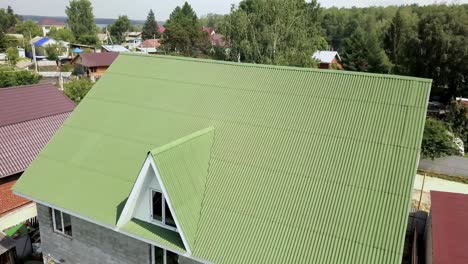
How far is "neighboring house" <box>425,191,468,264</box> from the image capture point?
14797mm

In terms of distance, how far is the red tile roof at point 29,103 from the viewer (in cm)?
2602

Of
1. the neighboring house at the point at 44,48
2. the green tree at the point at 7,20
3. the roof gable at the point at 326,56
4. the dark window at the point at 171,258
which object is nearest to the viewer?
the dark window at the point at 171,258

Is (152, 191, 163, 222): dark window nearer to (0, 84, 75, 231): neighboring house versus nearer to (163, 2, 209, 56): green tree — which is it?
(0, 84, 75, 231): neighboring house

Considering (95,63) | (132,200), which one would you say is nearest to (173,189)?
(132,200)

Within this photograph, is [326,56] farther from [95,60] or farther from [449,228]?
[449,228]

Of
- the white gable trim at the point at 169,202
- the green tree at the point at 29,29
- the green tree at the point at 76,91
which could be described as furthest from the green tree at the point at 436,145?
the green tree at the point at 29,29

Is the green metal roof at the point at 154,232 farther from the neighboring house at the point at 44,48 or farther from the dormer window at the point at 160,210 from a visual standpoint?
the neighboring house at the point at 44,48

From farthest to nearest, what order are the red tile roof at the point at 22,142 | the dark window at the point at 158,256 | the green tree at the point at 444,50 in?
the green tree at the point at 444,50 → the red tile roof at the point at 22,142 → the dark window at the point at 158,256

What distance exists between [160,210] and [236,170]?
9.98 feet

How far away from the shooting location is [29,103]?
27.7 metres

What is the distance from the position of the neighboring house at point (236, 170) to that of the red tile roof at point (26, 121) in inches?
371

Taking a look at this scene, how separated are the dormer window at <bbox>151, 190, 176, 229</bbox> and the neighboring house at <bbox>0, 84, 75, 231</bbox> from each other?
13866 millimetres

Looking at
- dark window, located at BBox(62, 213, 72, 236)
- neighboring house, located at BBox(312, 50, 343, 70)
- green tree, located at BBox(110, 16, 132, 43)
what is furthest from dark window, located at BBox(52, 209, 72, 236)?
green tree, located at BBox(110, 16, 132, 43)

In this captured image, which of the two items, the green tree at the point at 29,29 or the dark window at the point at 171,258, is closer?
the dark window at the point at 171,258
